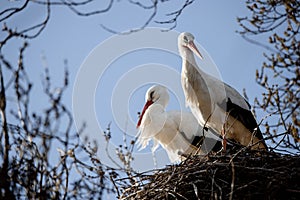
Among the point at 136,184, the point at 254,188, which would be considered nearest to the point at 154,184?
the point at 136,184

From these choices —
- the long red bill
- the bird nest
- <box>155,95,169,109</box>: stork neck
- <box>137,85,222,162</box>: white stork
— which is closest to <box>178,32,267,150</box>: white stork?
the long red bill

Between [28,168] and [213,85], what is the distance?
3.48m

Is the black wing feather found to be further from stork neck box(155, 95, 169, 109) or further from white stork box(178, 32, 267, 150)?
stork neck box(155, 95, 169, 109)

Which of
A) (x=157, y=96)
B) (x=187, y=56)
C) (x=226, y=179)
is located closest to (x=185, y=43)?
(x=187, y=56)

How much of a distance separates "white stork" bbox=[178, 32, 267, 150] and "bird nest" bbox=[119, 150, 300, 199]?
71.3 inches

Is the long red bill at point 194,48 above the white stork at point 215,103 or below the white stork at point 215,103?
above

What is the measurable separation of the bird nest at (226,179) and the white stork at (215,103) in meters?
1.81

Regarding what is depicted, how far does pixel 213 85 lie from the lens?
17.3 ft

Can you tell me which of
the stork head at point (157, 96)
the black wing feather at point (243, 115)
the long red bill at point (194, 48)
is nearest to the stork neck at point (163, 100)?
the stork head at point (157, 96)

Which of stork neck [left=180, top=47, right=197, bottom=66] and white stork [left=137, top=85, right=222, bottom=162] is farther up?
stork neck [left=180, top=47, right=197, bottom=66]

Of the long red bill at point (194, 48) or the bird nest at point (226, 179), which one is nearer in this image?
the bird nest at point (226, 179)

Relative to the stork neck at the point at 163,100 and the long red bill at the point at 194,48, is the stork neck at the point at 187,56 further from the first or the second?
the stork neck at the point at 163,100

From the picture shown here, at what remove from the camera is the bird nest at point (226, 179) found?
2.92m

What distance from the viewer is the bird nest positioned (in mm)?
2920
